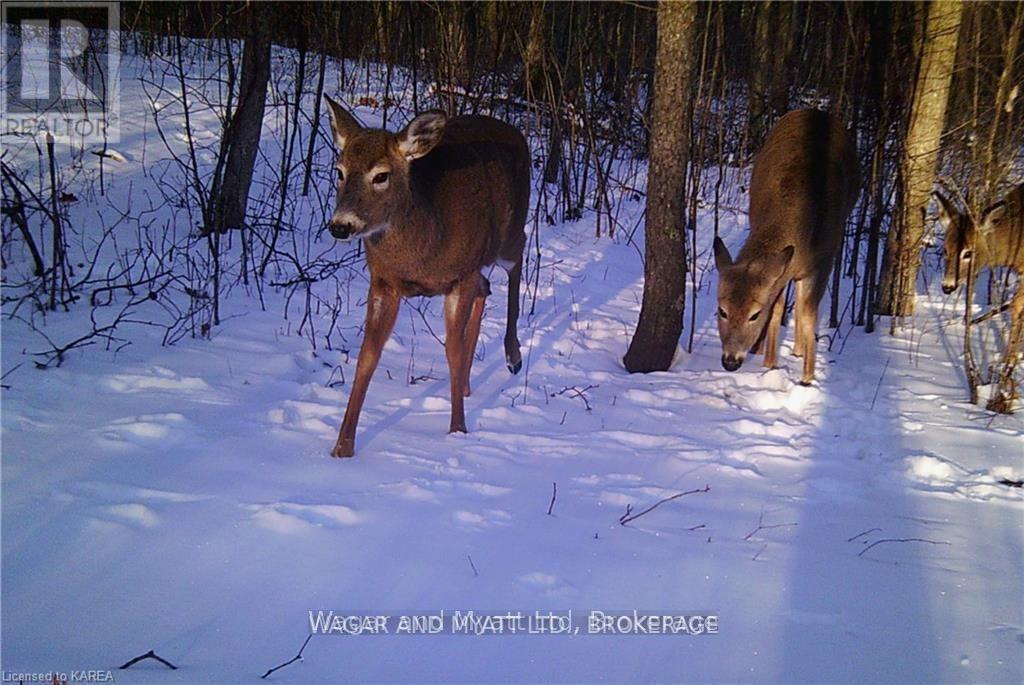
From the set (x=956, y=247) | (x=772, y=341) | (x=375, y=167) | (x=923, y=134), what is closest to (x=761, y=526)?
(x=375, y=167)

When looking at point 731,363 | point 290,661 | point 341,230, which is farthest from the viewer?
point 731,363

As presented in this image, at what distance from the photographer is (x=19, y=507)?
336cm

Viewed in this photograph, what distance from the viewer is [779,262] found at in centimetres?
661

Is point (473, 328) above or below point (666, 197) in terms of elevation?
below

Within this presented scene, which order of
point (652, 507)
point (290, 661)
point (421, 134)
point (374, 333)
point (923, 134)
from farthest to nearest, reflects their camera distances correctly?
point (923, 134) → point (374, 333) → point (421, 134) → point (652, 507) → point (290, 661)

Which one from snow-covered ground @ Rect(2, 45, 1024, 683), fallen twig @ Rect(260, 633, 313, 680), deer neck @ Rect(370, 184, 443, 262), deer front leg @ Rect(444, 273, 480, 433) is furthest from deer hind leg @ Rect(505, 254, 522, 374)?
fallen twig @ Rect(260, 633, 313, 680)

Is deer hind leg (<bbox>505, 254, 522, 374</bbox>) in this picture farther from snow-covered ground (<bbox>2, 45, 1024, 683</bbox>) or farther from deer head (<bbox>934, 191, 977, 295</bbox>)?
deer head (<bbox>934, 191, 977, 295</bbox>)

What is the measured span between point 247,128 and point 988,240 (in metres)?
7.63

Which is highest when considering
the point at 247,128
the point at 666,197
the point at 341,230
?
the point at 247,128

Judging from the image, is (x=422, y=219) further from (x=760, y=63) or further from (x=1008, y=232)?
(x=760, y=63)

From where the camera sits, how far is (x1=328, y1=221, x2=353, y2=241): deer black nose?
422cm

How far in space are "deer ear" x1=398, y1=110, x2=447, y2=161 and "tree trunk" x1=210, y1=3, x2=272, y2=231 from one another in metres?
4.12

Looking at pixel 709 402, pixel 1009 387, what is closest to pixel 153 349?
pixel 709 402

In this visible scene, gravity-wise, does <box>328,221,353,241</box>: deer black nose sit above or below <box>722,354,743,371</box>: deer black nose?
above
